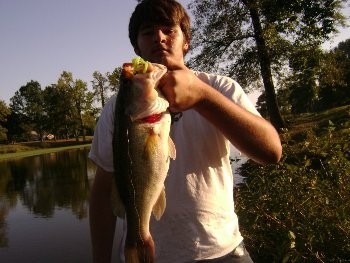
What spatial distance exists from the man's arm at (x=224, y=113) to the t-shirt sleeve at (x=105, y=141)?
0.71 metres

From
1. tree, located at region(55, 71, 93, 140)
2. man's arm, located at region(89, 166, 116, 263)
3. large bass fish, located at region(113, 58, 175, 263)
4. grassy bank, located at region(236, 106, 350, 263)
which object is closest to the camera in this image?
large bass fish, located at region(113, 58, 175, 263)

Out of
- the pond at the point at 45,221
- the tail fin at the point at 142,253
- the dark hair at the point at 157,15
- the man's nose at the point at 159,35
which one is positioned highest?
Answer: the dark hair at the point at 157,15

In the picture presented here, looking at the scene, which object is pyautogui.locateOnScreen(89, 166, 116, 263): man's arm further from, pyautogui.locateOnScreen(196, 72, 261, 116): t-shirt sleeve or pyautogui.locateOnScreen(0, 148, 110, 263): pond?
pyautogui.locateOnScreen(0, 148, 110, 263): pond

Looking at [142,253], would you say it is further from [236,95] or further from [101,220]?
[236,95]

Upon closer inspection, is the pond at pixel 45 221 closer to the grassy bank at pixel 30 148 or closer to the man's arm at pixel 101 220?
the man's arm at pixel 101 220

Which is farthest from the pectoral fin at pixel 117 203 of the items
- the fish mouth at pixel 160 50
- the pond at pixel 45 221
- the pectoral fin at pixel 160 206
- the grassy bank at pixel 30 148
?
the grassy bank at pixel 30 148

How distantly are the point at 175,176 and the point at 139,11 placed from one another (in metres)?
1.27

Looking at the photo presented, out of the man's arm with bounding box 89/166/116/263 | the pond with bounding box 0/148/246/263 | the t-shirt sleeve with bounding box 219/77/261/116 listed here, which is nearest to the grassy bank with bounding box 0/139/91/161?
the pond with bounding box 0/148/246/263

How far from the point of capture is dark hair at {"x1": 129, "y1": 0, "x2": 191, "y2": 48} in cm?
291

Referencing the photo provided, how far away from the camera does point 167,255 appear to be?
2514mm

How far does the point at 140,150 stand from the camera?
2148mm

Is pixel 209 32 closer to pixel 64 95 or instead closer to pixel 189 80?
pixel 189 80

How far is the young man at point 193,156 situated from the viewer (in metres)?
2.30

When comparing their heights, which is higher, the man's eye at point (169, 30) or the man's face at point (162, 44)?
the man's eye at point (169, 30)
